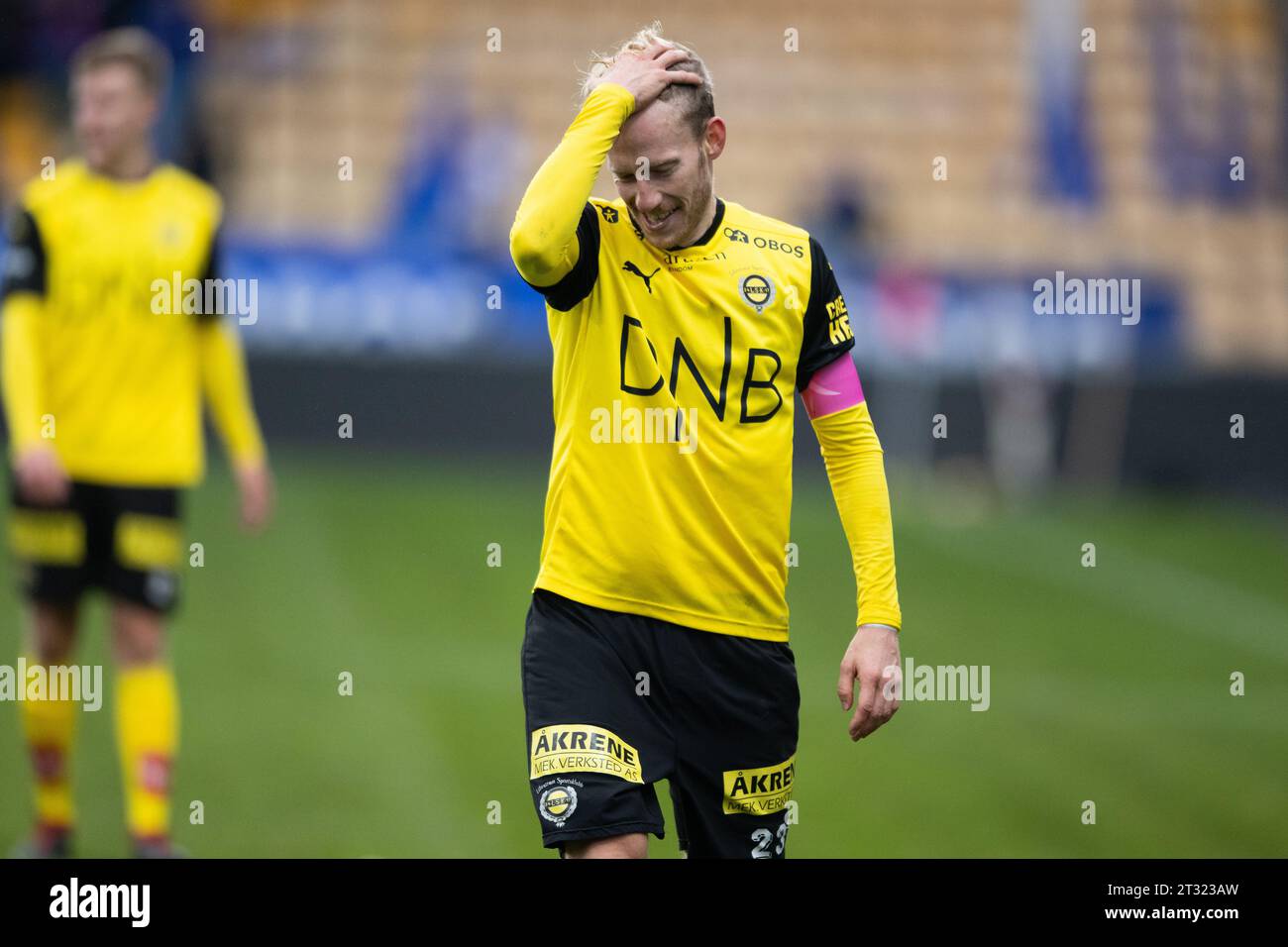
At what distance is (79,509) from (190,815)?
1.45 meters

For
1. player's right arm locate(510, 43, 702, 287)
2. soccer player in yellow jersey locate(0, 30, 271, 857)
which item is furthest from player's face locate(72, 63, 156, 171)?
player's right arm locate(510, 43, 702, 287)

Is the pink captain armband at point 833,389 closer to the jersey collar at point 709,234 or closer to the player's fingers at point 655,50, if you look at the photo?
the jersey collar at point 709,234

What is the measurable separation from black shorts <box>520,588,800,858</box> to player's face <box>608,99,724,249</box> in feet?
3.34

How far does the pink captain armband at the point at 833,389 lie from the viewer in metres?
4.68

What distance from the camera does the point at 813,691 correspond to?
10.2m

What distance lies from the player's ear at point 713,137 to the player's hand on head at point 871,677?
1.30 metres

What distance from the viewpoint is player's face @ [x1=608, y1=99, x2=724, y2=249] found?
433cm

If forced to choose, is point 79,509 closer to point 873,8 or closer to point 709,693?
point 709,693

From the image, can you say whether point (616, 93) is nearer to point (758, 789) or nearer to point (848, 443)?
point (848, 443)

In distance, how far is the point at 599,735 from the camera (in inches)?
168

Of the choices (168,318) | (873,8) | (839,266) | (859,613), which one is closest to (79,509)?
(168,318)

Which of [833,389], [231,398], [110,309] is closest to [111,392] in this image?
[110,309]

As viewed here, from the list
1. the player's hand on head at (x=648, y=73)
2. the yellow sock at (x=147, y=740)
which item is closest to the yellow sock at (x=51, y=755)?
the yellow sock at (x=147, y=740)
